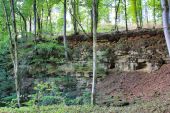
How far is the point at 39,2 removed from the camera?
1021 inches

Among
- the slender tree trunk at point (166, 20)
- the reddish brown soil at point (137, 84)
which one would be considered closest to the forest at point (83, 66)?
the reddish brown soil at point (137, 84)

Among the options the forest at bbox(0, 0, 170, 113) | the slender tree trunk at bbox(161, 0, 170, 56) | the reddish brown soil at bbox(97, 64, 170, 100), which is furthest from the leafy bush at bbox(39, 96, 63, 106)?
the slender tree trunk at bbox(161, 0, 170, 56)

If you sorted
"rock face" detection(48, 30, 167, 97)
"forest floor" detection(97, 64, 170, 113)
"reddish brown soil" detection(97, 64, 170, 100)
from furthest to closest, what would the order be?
"rock face" detection(48, 30, 167, 97)
"reddish brown soil" detection(97, 64, 170, 100)
"forest floor" detection(97, 64, 170, 113)

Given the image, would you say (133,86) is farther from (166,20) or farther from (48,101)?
(166,20)

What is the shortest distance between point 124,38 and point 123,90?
17.2ft

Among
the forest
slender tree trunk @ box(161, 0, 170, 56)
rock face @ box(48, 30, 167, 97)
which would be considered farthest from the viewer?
rock face @ box(48, 30, 167, 97)

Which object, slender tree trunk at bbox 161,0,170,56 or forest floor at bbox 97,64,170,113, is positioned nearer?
slender tree trunk at bbox 161,0,170,56

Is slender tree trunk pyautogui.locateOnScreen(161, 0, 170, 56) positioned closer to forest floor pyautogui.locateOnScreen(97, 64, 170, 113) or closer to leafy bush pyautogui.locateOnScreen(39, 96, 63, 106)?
forest floor pyautogui.locateOnScreen(97, 64, 170, 113)

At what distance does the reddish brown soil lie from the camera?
14512mm

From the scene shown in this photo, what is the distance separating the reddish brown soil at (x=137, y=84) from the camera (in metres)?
14.5

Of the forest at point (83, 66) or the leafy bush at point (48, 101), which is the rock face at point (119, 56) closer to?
the forest at point (83, 66)

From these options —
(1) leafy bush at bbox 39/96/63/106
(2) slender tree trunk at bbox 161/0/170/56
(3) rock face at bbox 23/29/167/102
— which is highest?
(2) slender tree trunk at bbox 161/0/170/56

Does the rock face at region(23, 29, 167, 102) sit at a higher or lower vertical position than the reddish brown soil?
higher

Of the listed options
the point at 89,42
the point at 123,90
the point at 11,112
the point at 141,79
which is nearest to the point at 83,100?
the point at 123,90
